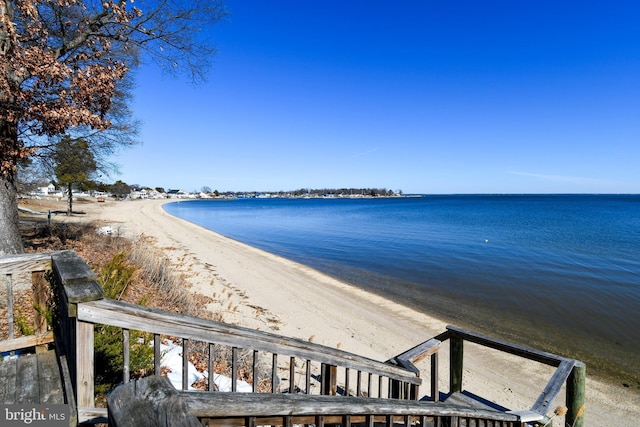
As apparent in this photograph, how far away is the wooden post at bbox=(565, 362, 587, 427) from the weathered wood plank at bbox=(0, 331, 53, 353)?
21.2 ft

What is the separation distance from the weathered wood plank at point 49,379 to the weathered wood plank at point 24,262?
89cm

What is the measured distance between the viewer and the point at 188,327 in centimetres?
214

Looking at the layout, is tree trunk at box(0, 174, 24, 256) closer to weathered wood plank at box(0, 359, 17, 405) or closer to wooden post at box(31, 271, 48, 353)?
wooden post at box(31, 271, 48, 353)

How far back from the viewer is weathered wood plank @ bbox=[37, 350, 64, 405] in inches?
107

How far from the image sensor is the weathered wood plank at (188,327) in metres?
2.02

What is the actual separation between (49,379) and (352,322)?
823 centimetres

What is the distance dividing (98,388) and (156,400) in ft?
9.79

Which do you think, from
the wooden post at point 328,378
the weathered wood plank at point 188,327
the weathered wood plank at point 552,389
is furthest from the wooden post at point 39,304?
the weathered wood plank at point 552,389

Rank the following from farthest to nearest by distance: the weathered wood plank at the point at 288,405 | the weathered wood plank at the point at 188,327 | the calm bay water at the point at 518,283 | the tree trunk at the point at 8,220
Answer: the calm bay water at the point at 518,283, the tree trunk at the point at 8,220, the weathered wood plank at the point at 188,327, the weathered wood plank at the point at 288,405

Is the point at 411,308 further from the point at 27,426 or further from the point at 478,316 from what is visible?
the point at 27,426

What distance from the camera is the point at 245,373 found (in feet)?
18.4

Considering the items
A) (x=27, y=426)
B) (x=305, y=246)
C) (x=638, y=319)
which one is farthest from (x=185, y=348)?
(x=305, y=246)

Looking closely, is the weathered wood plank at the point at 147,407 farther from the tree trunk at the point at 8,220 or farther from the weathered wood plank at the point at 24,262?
the tree trunk at the point at 8,220

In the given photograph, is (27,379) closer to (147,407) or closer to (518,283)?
(147,407)
